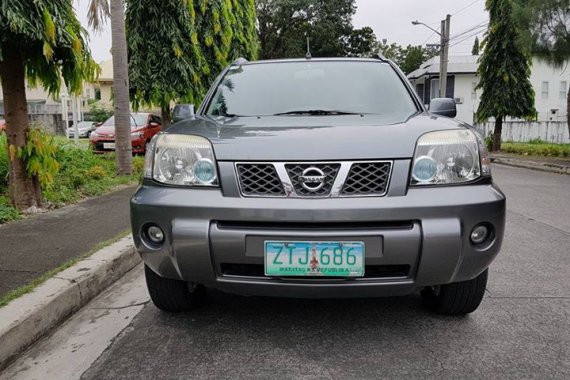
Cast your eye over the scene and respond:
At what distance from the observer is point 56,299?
116 inches

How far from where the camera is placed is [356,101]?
3439 mm

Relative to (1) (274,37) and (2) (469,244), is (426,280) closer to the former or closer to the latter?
(2) (469,244)

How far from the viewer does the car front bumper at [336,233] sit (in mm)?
2279

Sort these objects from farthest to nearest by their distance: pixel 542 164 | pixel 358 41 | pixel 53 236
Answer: pixel 358 41, pixel 542 164, pixel 53 236

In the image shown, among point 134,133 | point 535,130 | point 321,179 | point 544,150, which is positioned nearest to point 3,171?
point 321,179

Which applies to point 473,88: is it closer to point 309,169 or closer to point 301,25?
point 301,25

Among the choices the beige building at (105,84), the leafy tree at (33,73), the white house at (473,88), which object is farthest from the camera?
the beige building at (105,84)

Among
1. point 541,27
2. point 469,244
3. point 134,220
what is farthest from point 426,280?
point 541,27

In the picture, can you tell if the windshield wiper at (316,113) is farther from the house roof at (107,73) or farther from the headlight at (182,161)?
the house roof at (107,73)

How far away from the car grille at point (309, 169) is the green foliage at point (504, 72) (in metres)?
19.1

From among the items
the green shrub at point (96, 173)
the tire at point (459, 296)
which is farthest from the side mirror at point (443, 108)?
the green shrub at point (96, 173)

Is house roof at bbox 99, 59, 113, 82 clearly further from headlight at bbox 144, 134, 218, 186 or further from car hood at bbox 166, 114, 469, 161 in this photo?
car hood at bbox 166, 114, 469, 161

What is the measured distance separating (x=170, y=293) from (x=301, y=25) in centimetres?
3981

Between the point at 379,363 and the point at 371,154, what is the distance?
101 centimetres
